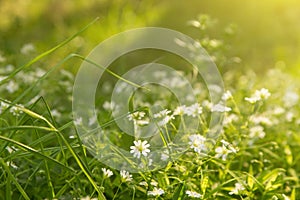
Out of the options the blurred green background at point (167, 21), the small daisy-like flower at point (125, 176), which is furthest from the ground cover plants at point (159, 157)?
the blurred green background at point (167, 21)

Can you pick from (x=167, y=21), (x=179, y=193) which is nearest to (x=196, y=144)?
(x=179, y=193)

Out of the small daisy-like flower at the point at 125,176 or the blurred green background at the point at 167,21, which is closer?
the small daisy-like flower at the point at 125,176

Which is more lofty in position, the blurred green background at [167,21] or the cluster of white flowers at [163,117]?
the blurred green background at [167,21]

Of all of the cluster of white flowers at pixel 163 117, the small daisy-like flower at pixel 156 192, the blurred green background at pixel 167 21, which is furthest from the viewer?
the blurred green background at pixel 167 21

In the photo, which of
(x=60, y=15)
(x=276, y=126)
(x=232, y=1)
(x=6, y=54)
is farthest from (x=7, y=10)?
(x=276, y=126)

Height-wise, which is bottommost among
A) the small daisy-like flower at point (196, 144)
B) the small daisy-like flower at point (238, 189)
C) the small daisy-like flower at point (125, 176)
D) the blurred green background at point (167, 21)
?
the small daisy-like flower at point (238, 189)

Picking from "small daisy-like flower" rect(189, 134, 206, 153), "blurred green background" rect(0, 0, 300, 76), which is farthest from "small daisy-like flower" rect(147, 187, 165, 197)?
"blurred green background" rect(0, 0, 300, 76)

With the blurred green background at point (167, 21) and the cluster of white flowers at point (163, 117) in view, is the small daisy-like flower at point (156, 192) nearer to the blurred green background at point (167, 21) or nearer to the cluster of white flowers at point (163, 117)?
the cluster of white flowers at point (163, 117)

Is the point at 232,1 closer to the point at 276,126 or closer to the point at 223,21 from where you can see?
the point at 223,21
